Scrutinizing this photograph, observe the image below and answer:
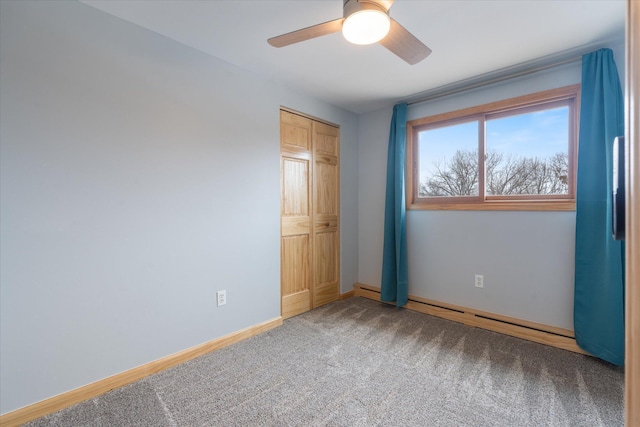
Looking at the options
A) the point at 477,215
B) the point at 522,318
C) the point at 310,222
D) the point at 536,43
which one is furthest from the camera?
the point at 310,222

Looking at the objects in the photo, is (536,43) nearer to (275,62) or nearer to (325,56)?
(325,56)

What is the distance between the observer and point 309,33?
1.60 meters

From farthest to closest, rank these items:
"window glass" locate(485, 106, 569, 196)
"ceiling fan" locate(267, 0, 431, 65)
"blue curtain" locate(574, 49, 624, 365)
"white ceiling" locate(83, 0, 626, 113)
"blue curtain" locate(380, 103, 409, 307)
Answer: "blue curtain" locate(380, 103, 409, 307)
"window glass" locate(485, 106, 569, 196)
"blue curtain" locate(574, 49, 624, 365)
"white ceiling" locate(83, 0, 626, 113)
"ceiling fan" locate(267, 0, 431, 65)

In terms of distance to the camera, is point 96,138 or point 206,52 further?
point 206,52

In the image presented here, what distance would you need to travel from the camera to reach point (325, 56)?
2271 millimetres

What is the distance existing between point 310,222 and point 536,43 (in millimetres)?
2361

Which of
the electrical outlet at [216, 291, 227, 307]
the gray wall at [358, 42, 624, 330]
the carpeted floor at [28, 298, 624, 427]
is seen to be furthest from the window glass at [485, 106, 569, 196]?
the electrical outlet at [216, 291, 227, 307]

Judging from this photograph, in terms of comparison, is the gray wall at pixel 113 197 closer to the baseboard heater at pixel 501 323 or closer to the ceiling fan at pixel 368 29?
the ceiling fan at pixel 368 29

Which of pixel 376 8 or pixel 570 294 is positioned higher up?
pixel 376 8

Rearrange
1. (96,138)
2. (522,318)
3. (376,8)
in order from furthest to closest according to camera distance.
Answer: (522,318)
(96,138)
(376,8)

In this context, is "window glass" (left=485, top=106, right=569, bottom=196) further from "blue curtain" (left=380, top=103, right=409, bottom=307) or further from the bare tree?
"blue curtain" (left=380, top=103, right=409, bottom=307)

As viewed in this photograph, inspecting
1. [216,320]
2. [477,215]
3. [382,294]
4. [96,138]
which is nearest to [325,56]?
[96,138]

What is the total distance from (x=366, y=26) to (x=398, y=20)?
522mm

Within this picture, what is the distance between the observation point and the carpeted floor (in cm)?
158
